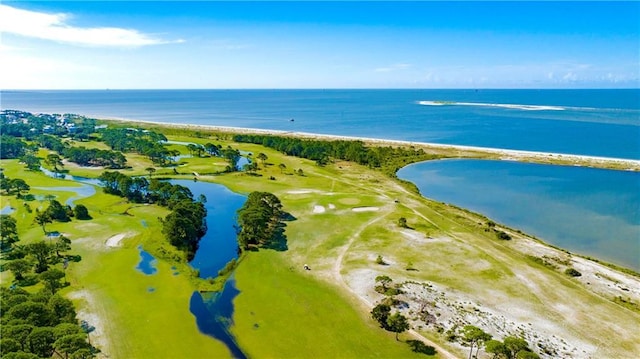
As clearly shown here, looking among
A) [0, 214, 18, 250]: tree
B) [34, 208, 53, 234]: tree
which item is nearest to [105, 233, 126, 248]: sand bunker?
[34, 208, 53, 234]: tree

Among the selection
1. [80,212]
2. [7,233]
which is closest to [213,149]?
[80,212]

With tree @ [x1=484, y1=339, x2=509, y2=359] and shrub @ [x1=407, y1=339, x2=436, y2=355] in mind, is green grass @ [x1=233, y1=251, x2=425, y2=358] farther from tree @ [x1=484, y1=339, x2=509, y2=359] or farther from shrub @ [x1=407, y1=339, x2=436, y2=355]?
tree @ [x1=484, y1=339, x2=509, y2=359]

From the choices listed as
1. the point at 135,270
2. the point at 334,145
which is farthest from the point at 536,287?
the point at 334,145

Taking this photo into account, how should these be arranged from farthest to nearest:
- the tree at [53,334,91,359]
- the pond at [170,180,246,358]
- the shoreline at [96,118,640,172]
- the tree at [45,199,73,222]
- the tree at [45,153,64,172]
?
1. the shoreline at [96,118,640,172]
2. the tree at [45,153,64,172]
3. the tree at [45,199,73,222]
4. the pond at [170,180,246,358]
5. the tree at [53,334,91,359]

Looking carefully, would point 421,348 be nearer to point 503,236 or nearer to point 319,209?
point 503,236

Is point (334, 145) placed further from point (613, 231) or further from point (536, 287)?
point (536, 287)

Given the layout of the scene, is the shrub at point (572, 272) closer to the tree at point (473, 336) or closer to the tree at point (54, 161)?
the tree at point (473, 336)
